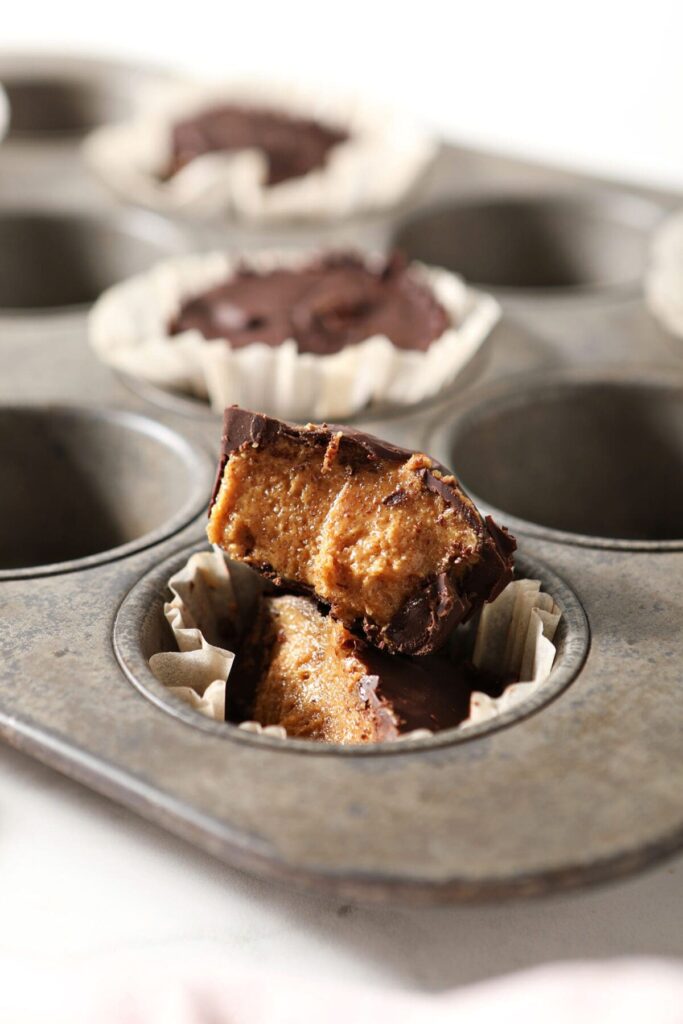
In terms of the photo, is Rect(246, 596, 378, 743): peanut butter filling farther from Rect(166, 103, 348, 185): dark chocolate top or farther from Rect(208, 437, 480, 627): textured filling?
Rect(166, 103, 348, 185): dark chocolate top

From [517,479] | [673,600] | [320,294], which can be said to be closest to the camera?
[673,600]

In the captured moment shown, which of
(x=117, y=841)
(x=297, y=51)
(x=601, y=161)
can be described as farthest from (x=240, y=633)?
(x=297, y=51)

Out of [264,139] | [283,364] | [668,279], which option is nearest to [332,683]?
[283,364]

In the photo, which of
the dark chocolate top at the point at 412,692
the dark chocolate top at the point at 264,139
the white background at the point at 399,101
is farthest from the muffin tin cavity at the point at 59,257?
the dark chocolate top at the point at 412,692

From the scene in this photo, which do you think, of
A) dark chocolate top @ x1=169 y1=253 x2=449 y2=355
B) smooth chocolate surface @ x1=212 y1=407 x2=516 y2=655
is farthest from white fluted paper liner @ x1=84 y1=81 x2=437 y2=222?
smooth chocolate surface @ x1=212 y1=407 x2=516 y2=655

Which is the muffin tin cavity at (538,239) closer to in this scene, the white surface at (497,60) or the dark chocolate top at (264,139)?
the dark chocolate top at (264,139)

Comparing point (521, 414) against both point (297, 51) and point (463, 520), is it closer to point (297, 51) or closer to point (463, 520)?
point (463, 520)
